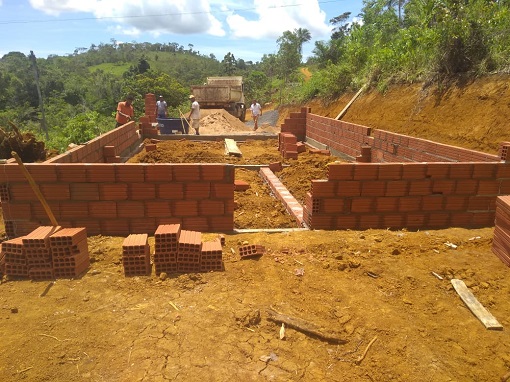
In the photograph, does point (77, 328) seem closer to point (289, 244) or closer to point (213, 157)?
point (289, 244)

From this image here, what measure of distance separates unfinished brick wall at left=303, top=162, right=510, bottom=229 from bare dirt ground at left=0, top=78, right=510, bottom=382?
0.33 metres

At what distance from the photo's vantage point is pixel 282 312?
123 inches

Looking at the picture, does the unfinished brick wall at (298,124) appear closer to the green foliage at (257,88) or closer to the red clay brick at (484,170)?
the red clay brick at (484,170)

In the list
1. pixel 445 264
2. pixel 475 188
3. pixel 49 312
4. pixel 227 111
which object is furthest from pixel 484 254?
pixel 227 111

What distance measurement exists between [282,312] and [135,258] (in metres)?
1.60

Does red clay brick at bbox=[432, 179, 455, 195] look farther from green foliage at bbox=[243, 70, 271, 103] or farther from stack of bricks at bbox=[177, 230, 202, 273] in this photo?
green foliage at bbox=[243, 70, 271, 103]

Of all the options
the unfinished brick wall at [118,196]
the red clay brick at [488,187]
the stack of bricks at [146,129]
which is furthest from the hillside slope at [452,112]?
the stack of bricks at [146,129]

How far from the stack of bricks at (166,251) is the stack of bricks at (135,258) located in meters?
0.11

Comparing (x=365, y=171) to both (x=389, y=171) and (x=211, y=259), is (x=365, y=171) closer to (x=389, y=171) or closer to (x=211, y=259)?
(x=389, y=171)

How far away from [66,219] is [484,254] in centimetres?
510

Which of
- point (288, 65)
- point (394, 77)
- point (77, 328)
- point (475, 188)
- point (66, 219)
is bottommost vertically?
point (77, 328)

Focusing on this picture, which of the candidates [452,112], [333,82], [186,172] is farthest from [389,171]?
[333,82]

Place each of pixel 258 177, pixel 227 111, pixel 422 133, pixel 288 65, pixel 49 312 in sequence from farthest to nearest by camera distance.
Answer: pixel 288 65
pixel 227 111
pixel 422 133
pixel 258 177
pixel 49 312

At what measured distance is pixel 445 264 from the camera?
12.9 feet
